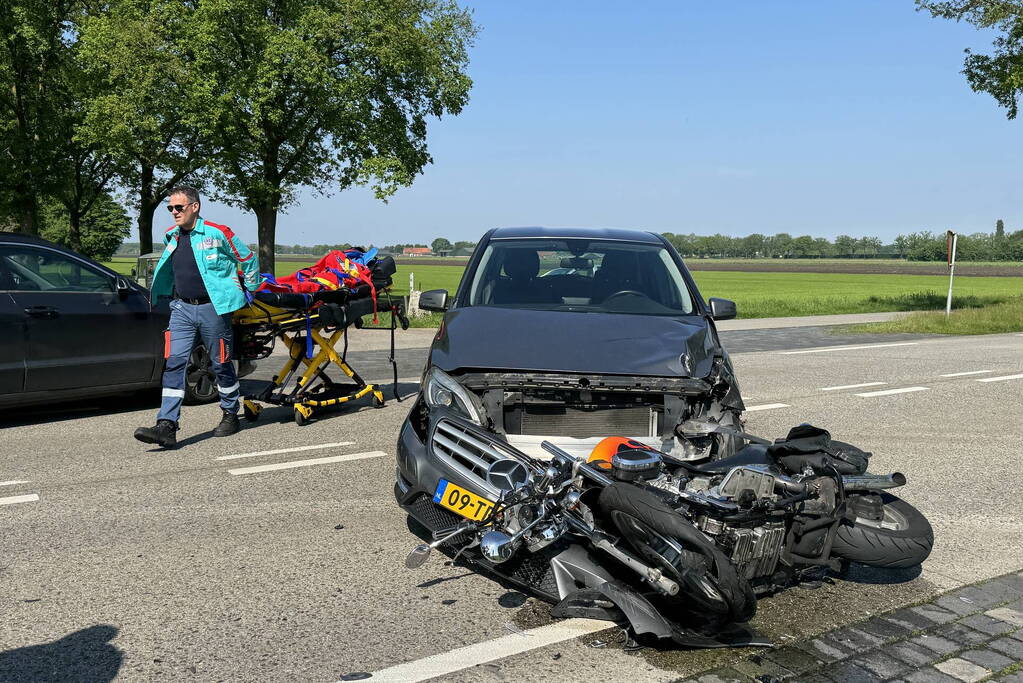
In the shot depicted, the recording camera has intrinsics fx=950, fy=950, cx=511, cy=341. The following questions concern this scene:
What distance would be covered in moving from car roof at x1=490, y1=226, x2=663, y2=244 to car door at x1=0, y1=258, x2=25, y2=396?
403cm

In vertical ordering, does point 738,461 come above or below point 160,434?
above

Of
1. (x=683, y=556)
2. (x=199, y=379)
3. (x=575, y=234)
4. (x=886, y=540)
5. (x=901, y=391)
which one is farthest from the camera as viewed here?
(x=901, y=391)

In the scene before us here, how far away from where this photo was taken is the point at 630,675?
3387mm

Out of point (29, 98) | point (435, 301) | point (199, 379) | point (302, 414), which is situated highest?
point (29, 98)

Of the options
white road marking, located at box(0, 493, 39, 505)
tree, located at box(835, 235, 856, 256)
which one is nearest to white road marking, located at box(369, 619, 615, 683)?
white road marking, located at box(0, 493, 39, 505)

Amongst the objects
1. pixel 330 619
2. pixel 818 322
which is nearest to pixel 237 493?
pixel 330 619

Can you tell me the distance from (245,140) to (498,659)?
36.5 meters

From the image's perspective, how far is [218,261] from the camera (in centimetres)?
718

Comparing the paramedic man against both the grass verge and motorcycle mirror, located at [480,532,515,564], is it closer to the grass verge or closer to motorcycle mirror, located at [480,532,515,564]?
motorcycle mirror, located at [480,532,515,564]

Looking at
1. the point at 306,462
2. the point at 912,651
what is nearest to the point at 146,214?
the point at 306,462

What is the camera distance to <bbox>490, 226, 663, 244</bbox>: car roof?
6.59m

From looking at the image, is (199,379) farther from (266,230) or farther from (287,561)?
(266,230)

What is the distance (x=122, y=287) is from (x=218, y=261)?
1.84m

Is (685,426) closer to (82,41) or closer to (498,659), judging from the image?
(498,659)
